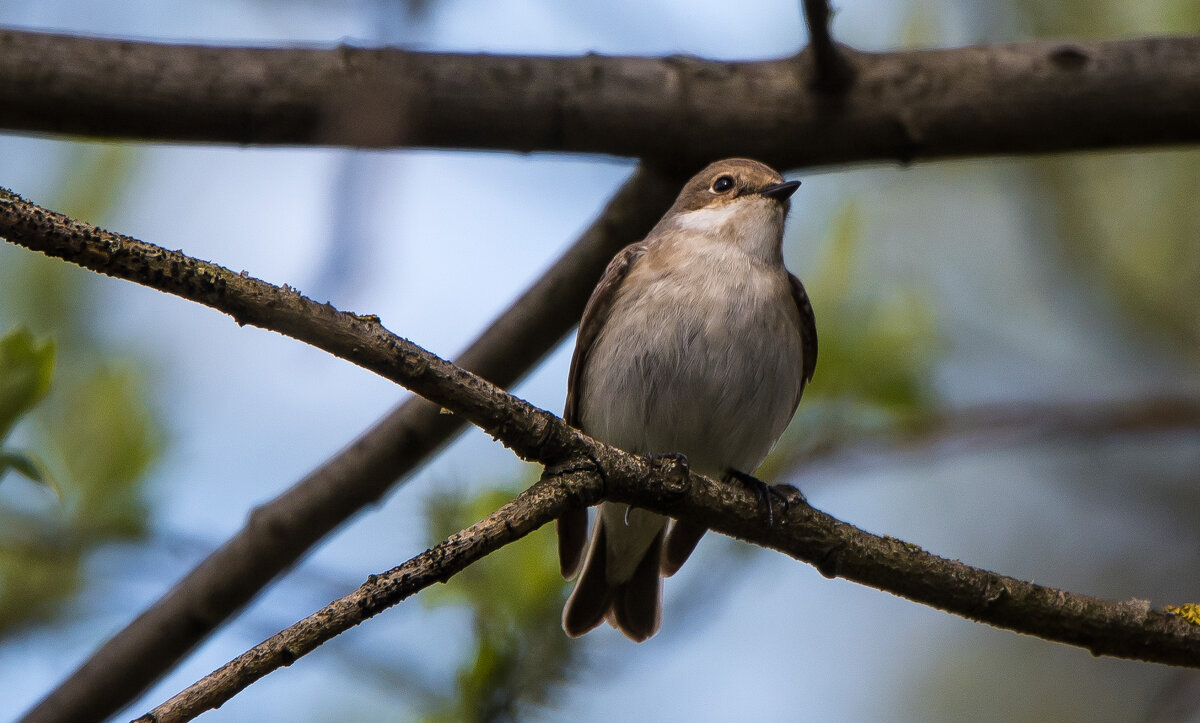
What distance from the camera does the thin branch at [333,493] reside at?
13.9 ft

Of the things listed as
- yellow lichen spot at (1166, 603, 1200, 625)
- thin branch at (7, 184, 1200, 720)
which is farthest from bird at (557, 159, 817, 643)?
yellow lichen spot at (1166, 603, 1200, 625)

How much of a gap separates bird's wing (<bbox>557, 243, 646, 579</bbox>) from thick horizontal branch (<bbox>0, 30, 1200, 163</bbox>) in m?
0.90

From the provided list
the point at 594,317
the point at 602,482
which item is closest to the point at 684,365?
the point at 594,317

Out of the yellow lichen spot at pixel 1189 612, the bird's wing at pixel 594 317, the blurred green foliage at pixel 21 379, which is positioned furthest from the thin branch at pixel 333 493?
the yellow lichen spot at pixel 1189 612

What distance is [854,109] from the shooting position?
4477 millimetres

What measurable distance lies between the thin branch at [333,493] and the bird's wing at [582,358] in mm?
248

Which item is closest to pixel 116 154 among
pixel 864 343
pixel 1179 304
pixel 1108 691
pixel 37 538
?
pixel 37 538

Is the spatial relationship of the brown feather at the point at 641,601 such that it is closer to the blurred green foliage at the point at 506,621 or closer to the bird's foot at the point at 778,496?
the blurred green foliage at the point at 506,621

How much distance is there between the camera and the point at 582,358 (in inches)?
→ 223

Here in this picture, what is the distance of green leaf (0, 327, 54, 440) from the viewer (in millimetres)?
3166

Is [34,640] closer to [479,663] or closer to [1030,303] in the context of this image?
[479,663]

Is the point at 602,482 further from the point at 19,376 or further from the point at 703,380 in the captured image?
the point at 703,380

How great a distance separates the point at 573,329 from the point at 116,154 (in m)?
3.42

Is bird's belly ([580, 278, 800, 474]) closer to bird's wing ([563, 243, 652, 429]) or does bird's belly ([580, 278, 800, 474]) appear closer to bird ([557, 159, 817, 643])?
bird ([557, 159, 817, 643])
